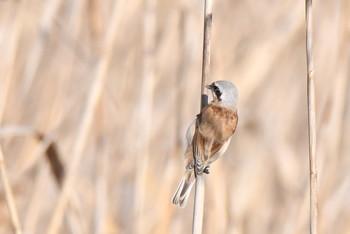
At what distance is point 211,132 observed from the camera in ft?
5.61

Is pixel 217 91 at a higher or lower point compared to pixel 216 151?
higher

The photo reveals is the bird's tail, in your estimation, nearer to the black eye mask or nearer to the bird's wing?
the bird's wing

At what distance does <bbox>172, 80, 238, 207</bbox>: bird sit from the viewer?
1659 millimetres

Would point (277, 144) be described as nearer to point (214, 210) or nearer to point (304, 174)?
point (304, 174)

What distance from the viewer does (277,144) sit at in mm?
3117

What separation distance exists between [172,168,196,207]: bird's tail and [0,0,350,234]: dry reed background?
1.19 ft

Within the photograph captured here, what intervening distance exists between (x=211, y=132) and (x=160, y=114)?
3.80 ft

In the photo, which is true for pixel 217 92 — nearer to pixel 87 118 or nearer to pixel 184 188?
pixel 184 188

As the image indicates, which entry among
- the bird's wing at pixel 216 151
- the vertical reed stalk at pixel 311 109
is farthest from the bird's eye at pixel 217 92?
the vertical reed stalk at pixel 311 109

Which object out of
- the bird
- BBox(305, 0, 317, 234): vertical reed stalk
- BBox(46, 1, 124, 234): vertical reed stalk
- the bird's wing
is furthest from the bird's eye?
BBox(46, 1, 124, 234): vertical reed stalk

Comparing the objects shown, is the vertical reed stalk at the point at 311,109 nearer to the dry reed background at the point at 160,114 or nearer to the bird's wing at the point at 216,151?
the bird's wing at the point at 216,151

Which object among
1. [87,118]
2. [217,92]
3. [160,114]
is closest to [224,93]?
[217,92]

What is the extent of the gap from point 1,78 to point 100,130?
0.36 metres

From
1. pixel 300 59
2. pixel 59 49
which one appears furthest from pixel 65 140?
pixel 300 59
